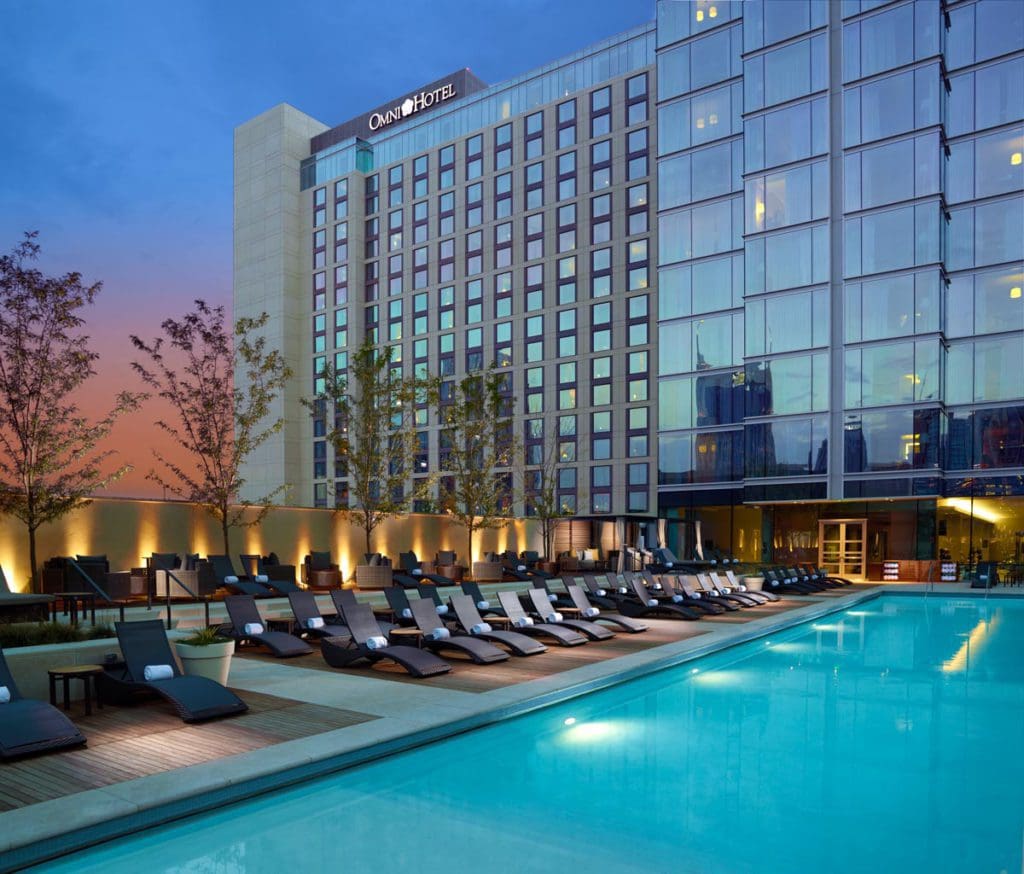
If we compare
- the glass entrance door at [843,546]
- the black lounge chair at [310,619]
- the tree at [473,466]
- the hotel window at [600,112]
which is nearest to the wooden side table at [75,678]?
the black lounge chair at [310,619]

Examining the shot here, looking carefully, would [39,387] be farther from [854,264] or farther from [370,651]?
A: [854,264]

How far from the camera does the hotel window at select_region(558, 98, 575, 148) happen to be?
5244 cm

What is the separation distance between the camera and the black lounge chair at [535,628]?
1333 cm

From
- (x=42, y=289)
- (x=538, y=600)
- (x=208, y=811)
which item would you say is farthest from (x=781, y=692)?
(x=42, y=289)

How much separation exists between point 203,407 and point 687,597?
12.9m

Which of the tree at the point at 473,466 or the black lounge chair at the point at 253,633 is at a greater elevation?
the tree at the point at 473,466

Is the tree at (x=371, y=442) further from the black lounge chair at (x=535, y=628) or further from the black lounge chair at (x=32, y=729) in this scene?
the black lounge chair at (x=32, y=729)

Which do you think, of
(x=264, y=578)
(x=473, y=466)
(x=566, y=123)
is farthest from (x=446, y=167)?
(x=264, y=578)

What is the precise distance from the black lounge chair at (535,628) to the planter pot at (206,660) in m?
5.71

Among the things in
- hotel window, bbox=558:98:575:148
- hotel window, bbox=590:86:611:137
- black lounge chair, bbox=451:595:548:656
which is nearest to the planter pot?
black lounge chair, bbox=451:595:548:656

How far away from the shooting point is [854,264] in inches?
1406

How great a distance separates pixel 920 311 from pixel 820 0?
49.6ft

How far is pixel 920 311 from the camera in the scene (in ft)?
112

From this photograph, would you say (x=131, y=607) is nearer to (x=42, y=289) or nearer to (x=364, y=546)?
(x=42, y=289)
